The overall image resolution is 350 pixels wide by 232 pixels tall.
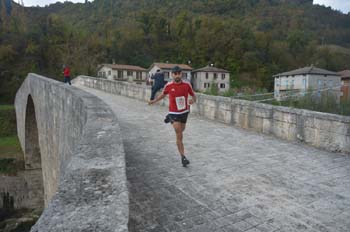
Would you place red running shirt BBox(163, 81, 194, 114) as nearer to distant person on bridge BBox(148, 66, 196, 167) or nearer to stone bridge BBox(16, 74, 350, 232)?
distant person on bridge BBox(148, 66, 196, 167)

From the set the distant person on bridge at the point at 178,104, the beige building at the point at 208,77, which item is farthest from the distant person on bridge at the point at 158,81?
the beige building at the point at 208,77

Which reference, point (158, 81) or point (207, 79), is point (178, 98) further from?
point (207, 79)

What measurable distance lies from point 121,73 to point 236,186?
41.4 m

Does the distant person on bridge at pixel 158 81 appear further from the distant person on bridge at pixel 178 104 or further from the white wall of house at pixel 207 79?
the white wall of house at pixel 207 79

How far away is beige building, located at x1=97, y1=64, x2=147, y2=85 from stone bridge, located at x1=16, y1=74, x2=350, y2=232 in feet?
119

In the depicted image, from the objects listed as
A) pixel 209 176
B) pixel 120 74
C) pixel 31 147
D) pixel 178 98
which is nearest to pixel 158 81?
pixel 178 98

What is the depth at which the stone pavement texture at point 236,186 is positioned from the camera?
8.52 ft

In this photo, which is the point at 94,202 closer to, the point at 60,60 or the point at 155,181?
the point at 155,181

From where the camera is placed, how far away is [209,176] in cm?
367

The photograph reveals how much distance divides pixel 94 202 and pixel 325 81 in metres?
40.9

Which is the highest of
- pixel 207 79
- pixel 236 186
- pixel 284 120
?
pixel 207 79

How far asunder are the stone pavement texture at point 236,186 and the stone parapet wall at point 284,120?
10.2 inches

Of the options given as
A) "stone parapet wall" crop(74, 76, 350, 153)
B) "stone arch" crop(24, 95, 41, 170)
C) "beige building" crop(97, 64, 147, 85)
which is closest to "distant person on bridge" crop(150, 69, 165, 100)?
"stone parapet wall" crop(74, 76, 350, 153)

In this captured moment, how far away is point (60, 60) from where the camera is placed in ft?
141
